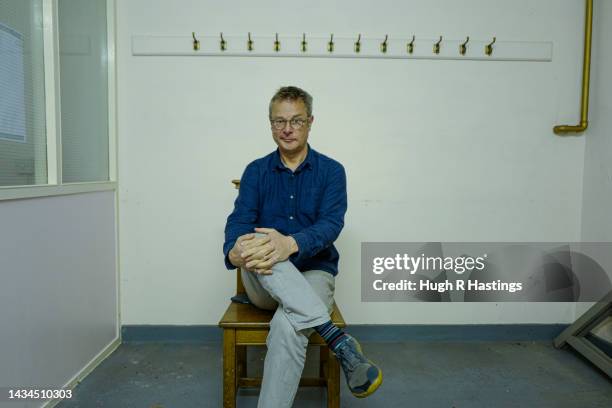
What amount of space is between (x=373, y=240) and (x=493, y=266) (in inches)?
27.0

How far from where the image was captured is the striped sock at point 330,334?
4.25 feet

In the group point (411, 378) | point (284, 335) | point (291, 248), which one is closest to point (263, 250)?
point (291, 248)

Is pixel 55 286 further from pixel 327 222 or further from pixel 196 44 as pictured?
pixel 196 44

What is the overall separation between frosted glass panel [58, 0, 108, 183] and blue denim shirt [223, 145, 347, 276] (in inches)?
32.4

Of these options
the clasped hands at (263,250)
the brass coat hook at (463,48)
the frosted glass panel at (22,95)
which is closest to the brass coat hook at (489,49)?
the brass coat hook at (463,48)

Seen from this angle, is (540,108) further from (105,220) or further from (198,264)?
(105,220)

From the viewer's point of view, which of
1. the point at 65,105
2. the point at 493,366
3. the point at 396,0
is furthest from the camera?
the point at 396,0

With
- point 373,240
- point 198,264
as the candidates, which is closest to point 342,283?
point 373,240

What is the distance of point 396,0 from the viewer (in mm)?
2143

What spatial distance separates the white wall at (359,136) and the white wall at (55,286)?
0.62 ft

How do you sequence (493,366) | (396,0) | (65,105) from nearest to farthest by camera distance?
(65,105)
(493,366)
(396,0)

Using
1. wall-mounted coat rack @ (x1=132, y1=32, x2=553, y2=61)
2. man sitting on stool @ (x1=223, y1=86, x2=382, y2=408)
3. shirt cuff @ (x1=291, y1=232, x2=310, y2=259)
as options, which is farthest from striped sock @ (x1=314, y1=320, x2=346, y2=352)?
wall-mounted coat rack @ (x1=132, y1=32, x2=553, y2=61)

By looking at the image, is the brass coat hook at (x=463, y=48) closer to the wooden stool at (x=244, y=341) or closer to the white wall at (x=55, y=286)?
the wooden stool at (x=244, y=341)

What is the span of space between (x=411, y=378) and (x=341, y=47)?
164 cm
